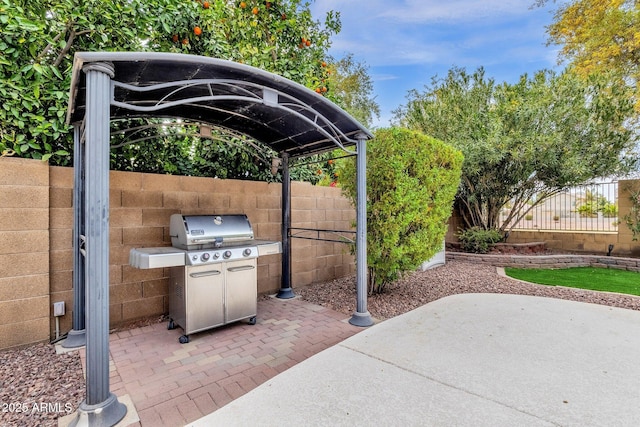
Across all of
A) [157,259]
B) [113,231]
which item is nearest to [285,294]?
[157,259]

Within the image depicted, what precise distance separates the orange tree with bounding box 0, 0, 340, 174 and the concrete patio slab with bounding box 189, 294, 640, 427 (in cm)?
336

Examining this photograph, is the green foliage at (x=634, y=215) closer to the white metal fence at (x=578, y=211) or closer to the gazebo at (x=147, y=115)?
the white metal fence at (x=578, y=211)

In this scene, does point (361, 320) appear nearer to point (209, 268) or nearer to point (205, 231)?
point (209, 268)

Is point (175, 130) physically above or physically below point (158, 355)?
above

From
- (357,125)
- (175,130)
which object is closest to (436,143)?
(357,125)

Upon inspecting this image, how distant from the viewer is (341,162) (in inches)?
281

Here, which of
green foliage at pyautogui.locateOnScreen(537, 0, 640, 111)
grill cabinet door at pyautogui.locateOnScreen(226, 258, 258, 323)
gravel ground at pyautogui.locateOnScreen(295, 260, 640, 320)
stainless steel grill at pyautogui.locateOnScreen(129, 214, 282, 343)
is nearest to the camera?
stainless steel grill at pyautogui.locateOnScreen(129, 214, 282, 343)

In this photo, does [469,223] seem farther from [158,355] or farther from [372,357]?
[158,355]

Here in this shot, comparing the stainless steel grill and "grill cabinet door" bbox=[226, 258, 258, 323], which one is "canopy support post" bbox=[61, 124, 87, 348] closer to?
the stainless steel grill

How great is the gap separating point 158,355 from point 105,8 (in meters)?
3.83

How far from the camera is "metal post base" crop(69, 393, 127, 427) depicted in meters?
1.95

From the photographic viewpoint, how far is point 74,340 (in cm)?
320

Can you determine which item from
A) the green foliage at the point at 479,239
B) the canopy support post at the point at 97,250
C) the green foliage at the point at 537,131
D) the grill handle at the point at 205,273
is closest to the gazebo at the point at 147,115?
the canopy support post at the point at 97,250

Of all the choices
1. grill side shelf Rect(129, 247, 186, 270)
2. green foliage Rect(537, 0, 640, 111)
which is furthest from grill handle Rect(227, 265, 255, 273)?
green foliage Rect(537, 0, 640, 111)
